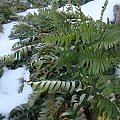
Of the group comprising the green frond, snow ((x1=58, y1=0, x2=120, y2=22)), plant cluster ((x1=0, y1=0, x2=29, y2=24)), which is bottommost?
the green frond

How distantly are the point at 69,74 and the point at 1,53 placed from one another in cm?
142

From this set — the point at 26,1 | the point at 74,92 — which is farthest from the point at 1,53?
the point at 26,1

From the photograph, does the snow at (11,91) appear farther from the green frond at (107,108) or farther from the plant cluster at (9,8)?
the plant cluster at (9,8)

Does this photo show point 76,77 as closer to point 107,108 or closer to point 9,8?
point 107,108

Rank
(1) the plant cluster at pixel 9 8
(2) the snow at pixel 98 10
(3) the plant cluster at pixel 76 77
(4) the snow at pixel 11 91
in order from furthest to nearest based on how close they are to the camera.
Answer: (1) the plant cluster at pixel 9 8 < (2) the snow at pixel 98 10 < (4) the snow at pixel 11 91 < (3) the plant cluster at pixel 76 77

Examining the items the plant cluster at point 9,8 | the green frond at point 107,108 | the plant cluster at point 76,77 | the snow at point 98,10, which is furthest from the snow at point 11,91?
the plant cluster at point 9,8

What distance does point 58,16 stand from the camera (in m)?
3.06

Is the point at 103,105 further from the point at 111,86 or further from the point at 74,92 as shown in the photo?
the point at 74,92

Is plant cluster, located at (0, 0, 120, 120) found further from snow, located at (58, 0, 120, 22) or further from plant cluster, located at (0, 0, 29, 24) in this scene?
plant cluster, located at (0, 0, 29, 24)

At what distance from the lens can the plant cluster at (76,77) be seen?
2.17 meters

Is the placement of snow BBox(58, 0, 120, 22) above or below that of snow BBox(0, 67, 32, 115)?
above

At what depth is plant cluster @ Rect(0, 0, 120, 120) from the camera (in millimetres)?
2166

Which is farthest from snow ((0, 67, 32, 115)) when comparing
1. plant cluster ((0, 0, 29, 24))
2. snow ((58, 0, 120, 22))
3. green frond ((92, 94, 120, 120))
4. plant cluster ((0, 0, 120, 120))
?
plant cluster ((0, 0, 29, 24))

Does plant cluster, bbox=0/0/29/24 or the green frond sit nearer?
the green frond
